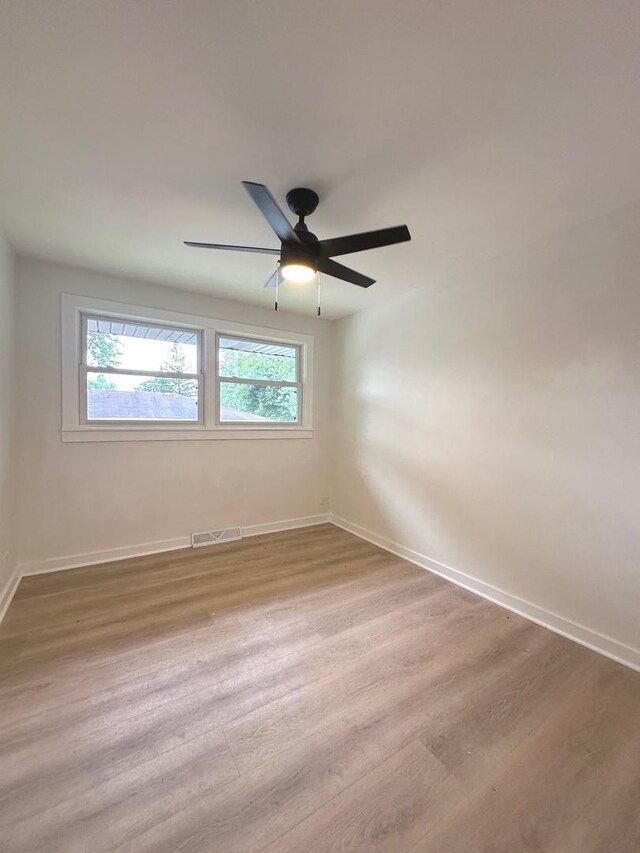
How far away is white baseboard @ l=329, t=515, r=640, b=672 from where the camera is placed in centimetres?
193

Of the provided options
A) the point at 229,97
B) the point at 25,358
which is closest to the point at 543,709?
the point at 229,97

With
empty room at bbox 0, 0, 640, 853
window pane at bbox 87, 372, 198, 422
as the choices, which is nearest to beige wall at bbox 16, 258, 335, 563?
empty room at bbox 0, 0, 640, 853

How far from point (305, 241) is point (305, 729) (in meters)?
2.26

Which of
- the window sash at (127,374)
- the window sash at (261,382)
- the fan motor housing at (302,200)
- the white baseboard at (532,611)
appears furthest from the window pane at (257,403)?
the fan motor housing at (302,200)

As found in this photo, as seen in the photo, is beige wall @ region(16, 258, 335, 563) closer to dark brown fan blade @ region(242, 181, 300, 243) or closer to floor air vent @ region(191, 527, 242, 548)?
floor air vent @ region(191, 527, 242, 548)

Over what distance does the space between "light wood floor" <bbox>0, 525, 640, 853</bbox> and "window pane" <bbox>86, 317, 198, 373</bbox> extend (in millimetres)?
1935

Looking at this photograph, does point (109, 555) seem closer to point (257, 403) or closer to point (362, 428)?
point (257, 403)

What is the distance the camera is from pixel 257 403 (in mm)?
3850

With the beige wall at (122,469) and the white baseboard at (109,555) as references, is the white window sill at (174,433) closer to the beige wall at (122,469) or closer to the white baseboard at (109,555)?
the beige wall at (122,469)

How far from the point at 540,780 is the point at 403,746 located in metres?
0.50

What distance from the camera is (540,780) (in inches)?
50.2

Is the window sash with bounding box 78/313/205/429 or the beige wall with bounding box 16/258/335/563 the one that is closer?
the beige wall with bounding box 16/258/335/563

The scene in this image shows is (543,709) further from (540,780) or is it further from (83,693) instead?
(83,693)

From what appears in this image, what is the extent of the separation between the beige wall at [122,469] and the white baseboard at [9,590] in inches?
6.0
